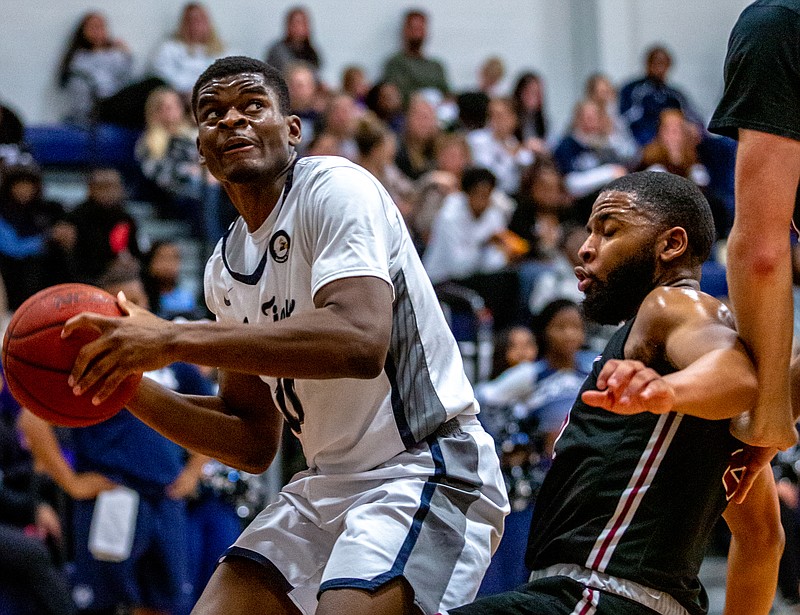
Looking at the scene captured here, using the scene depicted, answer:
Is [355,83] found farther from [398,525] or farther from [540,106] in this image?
[398,525]

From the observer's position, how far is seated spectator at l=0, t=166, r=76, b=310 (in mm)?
8562

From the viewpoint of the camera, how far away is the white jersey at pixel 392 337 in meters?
3.24

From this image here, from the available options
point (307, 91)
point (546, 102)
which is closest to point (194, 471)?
point (307, 91)

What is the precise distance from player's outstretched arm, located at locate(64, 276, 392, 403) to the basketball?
0.41 ft

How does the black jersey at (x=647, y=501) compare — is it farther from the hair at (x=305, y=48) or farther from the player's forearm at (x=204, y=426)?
the hair at (x=305, y=48)

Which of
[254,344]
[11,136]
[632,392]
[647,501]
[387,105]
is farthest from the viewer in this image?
[387,105]

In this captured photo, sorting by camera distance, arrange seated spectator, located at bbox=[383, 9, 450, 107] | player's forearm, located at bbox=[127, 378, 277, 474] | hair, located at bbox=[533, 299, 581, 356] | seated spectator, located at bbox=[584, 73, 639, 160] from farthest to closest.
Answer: seated spectator, located at bbox=[383, 9, 450, 107] < seated spectator, located at bbox=[584, 73, 639, 160] < hair, located at bbox=[533, 299, 581, 356] < player's forearm, located at bbox=[127, 378, 277, 474]

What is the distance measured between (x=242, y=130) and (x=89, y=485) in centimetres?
357

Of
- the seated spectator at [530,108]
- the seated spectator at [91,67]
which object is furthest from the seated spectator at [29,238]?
the seated spectator at [530,108]

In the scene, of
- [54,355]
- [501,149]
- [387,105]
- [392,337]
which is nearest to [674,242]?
[392,337]

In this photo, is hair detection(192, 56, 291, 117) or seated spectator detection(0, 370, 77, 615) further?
seated spectator detection(0, 370, 77, 615)

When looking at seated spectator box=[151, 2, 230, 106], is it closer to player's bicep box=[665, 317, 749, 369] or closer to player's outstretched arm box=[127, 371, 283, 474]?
player's outstretched arm box=[127, 371, 283, 474]

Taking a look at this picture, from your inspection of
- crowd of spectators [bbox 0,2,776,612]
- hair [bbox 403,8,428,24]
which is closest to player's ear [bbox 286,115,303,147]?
crowd of spectators [bbox 0,2,776,612]

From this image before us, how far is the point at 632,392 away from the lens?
2.53 m
